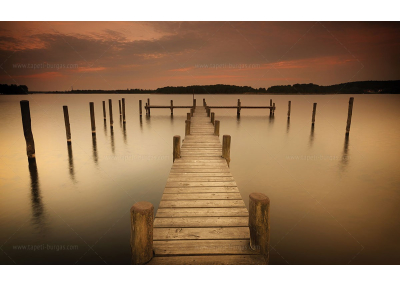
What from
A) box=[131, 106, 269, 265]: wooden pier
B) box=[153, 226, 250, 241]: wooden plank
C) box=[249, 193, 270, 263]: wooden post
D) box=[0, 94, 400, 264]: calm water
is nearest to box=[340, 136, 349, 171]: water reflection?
box=[0, 94, 400, 264]: calm water

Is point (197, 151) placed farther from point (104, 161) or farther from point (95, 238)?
point (104, 161)

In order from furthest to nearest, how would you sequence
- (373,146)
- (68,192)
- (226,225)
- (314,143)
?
(314,143)
(373,146)
(68,192)
(226,225)

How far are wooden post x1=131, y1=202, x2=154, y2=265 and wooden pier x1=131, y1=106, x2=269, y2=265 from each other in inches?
7.2

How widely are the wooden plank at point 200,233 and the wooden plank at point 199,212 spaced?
42 cm

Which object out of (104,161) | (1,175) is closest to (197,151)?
(104,161)

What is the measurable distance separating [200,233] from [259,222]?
41.6 inches

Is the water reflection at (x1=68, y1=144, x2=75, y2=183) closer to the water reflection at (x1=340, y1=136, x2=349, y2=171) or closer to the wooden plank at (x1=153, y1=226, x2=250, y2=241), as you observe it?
the wooden plank at (x1=153, y1=226, x2=250, y2=241)

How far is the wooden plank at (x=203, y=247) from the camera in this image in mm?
3520

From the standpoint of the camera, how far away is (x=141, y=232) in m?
3.16

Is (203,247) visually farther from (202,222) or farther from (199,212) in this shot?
(199,212)

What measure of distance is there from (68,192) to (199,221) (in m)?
6.57

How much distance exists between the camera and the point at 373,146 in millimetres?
16031

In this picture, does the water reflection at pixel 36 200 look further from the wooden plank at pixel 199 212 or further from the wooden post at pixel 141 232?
the wooden post at pixel 141 232

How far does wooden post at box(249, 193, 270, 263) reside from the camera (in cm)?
338
